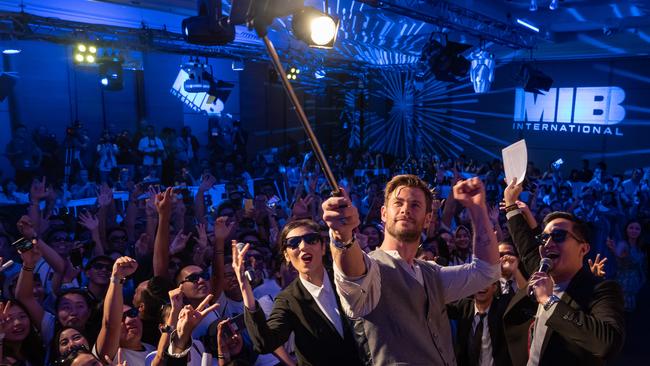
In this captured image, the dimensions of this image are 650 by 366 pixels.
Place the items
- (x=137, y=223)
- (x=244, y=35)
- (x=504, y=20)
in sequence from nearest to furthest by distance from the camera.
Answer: (x=137, y=223) < (x=504, y=20) < (x=244, y=35)

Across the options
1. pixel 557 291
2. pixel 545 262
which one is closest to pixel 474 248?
pixel 545 262

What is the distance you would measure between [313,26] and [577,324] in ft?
5.44

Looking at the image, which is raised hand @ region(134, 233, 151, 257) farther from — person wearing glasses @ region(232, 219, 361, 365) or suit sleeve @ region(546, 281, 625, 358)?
suit sleeve @ region(546, 281, 625, 358)

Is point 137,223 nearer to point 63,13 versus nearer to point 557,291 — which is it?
point 557,291

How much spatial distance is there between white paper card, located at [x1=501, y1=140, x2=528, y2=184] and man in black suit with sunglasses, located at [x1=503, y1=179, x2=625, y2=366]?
10 cm

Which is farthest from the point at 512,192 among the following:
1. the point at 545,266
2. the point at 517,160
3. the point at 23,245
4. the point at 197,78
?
the point at 197,78

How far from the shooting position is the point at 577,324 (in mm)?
1647

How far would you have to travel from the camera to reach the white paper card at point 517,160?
189 cm

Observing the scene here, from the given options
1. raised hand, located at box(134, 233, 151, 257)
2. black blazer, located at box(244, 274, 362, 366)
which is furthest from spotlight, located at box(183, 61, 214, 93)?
black blazer, located at box(244, 274, 362, 366)

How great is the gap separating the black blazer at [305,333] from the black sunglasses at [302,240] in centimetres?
24

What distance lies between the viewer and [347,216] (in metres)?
1.21

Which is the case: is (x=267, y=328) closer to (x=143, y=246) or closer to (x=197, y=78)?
(x=143, y=246)

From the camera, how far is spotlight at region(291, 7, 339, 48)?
7.45 ft

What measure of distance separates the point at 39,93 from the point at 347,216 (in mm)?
10486
